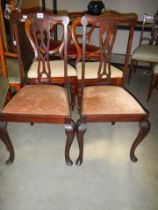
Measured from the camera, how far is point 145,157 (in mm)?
1611

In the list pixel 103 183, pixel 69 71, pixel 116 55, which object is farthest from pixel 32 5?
pixel 103 183

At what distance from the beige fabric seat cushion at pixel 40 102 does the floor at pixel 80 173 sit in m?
0.44

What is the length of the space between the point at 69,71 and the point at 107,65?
1.09 feet

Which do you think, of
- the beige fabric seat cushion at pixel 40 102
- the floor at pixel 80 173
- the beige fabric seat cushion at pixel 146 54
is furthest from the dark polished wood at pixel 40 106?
the beige fabric seat cushion at pixel 146 54

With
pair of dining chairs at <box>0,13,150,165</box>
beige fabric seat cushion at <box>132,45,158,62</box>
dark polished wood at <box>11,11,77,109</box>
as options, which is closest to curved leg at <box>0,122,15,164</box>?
pair of dining chairs at <box>0,13,150,165</box>

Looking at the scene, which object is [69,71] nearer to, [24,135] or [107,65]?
[107,65]

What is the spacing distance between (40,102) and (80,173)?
0.57 meters

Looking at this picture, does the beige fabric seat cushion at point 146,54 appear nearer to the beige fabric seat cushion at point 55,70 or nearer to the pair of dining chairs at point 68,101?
the pair of dining chairs at point 68,101

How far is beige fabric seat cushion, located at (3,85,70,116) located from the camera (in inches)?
52.3

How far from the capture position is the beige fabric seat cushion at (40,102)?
1329 millimetres

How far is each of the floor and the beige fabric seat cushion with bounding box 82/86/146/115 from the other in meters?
0.44

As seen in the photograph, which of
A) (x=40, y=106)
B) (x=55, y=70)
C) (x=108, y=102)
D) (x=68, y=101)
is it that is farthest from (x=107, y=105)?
(x=55, y=70)

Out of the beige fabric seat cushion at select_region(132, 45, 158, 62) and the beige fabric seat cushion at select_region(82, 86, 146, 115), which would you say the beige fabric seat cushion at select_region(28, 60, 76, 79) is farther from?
the beige fabric seat cushion at select_region(132, 45, 158, 62)

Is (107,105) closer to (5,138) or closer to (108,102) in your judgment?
(108,102)
